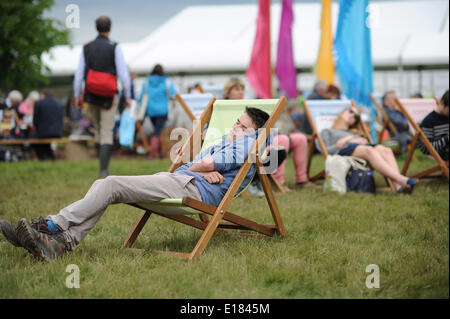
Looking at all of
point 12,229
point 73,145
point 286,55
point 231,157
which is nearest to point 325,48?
point 286,55

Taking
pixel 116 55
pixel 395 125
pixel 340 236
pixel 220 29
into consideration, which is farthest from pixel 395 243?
pixel 220 29

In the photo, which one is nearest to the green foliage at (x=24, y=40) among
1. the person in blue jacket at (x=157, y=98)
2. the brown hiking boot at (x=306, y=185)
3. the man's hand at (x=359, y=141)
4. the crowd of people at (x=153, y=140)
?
the crowd of people at (x=153, y=140)

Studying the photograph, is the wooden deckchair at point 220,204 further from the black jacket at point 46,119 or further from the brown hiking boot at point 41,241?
the black jacket at point 46,119

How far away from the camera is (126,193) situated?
3398mm

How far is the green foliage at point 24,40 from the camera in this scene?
17906mm

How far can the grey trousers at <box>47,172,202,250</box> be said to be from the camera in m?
3.34

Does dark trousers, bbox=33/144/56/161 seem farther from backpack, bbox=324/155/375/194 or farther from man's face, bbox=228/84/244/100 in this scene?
backpack, bbox=324/155/375/194

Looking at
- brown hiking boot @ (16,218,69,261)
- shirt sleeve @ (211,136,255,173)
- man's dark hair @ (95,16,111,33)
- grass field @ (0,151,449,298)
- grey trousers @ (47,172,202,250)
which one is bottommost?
grass field @ (0,151,449,298)

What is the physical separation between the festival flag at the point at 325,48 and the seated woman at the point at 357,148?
16.8 ft

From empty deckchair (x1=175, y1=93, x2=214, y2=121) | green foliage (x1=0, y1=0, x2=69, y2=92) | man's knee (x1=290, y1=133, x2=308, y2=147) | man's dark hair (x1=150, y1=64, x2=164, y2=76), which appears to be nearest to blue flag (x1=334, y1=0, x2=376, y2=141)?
man's knee (x1=290, y1=133, x2=308, y2=147)

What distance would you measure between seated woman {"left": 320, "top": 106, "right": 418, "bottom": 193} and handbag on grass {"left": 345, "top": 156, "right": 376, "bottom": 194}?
133 millimetres

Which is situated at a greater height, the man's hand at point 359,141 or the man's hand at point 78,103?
the man's hand at point 78,103

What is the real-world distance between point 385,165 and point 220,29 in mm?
13019

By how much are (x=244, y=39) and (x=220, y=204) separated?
14.2m
